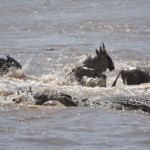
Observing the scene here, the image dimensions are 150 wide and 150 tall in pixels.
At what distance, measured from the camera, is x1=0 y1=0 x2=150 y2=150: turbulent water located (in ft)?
28.0

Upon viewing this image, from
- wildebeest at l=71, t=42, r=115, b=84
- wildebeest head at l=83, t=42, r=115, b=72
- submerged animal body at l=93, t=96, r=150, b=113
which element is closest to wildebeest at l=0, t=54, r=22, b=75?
wildebeest at l=71, t=42, r=115, b=84

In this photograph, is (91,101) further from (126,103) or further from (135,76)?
(135,76)

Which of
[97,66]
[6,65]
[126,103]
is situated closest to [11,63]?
[6,65]

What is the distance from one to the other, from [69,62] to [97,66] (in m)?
3.71

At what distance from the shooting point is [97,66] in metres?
14.9

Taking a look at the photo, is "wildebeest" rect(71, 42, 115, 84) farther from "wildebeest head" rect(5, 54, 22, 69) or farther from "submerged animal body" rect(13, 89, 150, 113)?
"submerged animal body" rect(13, 89, 150, 113)

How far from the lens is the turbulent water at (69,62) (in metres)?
8.53

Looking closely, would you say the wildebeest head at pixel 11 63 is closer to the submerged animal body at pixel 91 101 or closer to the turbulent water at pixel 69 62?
the turbulent water at pixel 69 62

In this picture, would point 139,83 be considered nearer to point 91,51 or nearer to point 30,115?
point 30,115

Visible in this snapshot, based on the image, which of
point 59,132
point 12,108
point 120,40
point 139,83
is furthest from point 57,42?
point 59,132

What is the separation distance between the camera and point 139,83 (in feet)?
47.4

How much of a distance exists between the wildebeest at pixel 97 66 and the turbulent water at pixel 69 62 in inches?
13.6

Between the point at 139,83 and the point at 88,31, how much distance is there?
12814mm

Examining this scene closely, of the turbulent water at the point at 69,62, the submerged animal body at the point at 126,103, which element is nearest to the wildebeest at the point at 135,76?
the turbulent water at the point at 69,62
